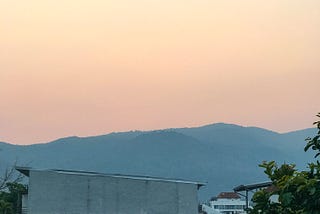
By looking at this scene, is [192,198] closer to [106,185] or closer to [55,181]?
[106,185]

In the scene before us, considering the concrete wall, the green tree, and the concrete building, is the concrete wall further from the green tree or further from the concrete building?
the green tree

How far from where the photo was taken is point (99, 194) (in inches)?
1175

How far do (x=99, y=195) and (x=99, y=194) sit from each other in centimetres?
5

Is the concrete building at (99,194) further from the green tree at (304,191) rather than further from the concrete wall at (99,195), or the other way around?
the green tree at (304,191)

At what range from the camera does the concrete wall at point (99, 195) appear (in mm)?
29188

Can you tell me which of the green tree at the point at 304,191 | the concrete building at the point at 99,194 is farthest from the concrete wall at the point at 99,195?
the green tree at the point at 304,191

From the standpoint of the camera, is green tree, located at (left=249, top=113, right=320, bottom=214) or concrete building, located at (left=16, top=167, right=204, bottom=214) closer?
green tree, located at (left=249, top=113, right=320, bottom=214)

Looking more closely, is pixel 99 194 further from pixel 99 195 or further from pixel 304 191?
pixel 304 191

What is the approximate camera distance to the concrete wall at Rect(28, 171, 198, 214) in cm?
2919

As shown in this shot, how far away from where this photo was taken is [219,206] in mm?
106562

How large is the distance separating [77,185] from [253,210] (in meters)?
23.1

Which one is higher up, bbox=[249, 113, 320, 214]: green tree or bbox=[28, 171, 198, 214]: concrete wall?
bbox=[28, 171, 198, 214]: concrete wall

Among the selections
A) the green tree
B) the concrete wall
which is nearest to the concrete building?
the concrete wall

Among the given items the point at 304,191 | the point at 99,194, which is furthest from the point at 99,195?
the point at 304,191
